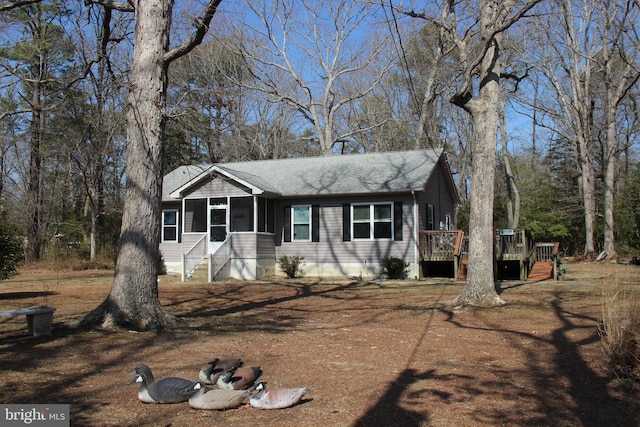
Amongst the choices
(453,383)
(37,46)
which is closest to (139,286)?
(453,383)

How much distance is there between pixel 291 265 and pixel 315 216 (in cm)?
207

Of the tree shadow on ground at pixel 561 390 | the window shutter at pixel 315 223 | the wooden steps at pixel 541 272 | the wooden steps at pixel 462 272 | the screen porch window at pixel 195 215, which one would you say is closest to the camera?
the tree shadow on ground at pixel 561 390

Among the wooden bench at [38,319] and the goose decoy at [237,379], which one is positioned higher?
the wooden bench at [38,319]

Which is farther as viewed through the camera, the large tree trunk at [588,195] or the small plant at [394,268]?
the large tree trunk at [588,195]

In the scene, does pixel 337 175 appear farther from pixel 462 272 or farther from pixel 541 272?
pixel 541 272

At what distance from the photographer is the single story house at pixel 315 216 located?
1895cm

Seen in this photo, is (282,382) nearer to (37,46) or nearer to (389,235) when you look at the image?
(389,235)

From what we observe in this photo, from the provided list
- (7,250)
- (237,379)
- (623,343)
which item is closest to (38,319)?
(237,379)

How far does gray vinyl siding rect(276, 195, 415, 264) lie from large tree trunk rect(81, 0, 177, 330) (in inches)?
456

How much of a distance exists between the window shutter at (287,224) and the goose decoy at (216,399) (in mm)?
16075

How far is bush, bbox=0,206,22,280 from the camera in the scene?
12016 mm

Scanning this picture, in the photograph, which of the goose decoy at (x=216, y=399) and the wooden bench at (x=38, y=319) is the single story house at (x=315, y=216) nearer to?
the wooden bench at (x=38, y=319)

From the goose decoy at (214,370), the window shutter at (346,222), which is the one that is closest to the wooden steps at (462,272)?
the window shutter at (346,222)

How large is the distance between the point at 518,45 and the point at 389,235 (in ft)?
45.1
